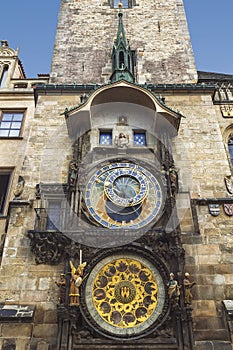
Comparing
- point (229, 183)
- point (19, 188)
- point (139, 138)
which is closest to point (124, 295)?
point (19, 188)

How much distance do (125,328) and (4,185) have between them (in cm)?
540

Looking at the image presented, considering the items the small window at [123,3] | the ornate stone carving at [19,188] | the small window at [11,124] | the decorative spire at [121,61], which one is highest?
the small window at [123,3]

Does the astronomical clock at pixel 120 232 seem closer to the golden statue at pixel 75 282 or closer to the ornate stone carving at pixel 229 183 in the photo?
the golden statue at pixel 75 282

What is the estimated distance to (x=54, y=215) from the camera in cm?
868

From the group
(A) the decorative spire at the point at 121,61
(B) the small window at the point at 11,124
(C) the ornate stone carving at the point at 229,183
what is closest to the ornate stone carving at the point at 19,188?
(B) the small window at the point at 11,124

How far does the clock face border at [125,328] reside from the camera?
7.08 meters

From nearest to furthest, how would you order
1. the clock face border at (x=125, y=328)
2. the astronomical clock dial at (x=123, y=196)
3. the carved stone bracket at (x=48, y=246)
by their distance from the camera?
the clock face border at (x=125, y=328) → the carved stone bracket at (x=48, y=246) → the astronomical clock dial at (x=123, y=196)

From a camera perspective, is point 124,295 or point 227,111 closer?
point 124,295

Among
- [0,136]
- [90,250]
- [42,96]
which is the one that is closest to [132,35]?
[42,96]

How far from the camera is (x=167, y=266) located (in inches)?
302

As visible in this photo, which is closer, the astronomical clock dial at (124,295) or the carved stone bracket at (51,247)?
the astronomical clock dial at (124,295)

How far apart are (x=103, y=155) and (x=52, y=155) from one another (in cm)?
141

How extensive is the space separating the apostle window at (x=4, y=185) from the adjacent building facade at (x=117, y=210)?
0.12ft

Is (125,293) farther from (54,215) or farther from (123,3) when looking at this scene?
(123,3)
